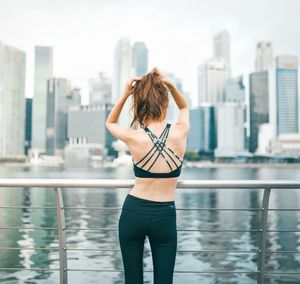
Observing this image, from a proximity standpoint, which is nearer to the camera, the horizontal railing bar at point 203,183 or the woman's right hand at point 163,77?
the woman's right hand at point 163,77

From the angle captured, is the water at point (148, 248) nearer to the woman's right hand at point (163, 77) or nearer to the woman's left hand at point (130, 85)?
the woman's left hand at point (130, 85)

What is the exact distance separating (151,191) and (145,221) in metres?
0.19

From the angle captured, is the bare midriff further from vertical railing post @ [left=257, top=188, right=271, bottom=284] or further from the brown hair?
vertical railing post @ [left=257, top=188, right=271, bottom=284]

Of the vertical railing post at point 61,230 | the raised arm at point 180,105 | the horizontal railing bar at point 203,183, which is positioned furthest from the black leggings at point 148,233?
the vertical railing post at point 61,230

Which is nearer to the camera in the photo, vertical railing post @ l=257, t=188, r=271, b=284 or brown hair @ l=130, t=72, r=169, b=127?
brown hair @ l=130, t=72, r=169, b=127

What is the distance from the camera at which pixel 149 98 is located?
266 cm

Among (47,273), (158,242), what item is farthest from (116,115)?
(47,273)

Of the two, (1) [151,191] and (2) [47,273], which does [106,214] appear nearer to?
(2) [47,273]

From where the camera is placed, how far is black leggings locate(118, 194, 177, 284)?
8.55 feet

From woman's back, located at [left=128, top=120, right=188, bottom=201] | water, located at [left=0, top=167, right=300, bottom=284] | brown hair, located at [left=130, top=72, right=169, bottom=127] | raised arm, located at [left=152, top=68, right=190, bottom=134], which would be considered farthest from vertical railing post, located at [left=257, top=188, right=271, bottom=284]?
water, located at [left=0, top=167, right=300, bottom=284]

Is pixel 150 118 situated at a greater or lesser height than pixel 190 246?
greater

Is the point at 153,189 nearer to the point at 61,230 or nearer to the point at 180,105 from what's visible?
the point at 180,105

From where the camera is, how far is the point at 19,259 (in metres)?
14.8

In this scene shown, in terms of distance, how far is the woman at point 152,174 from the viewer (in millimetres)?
2611
